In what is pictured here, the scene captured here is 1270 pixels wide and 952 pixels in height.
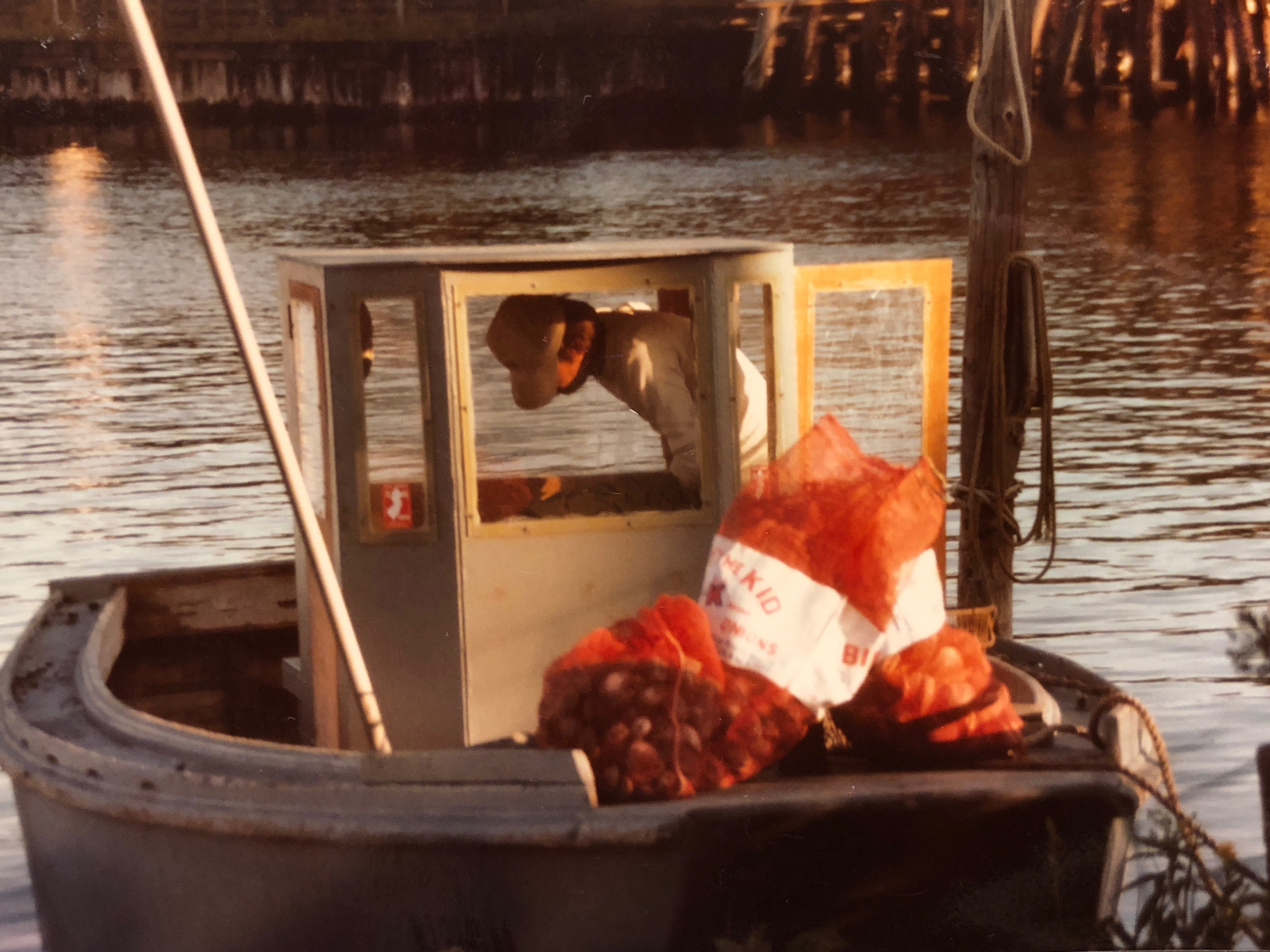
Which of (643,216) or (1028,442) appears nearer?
(1028,442)

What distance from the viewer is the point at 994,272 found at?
7.83 meters

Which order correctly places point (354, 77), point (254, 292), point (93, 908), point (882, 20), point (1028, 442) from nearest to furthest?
point (93, 908), point (1028, 442), point (254, 292), point (882, 20), point (354, 77)

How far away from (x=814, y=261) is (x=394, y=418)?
2517cm

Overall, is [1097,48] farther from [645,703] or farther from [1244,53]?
[645,703]

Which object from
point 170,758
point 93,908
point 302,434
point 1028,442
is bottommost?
point 1028,442

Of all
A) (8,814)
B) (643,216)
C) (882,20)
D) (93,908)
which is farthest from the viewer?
(882,20)

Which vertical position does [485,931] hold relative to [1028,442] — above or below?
above

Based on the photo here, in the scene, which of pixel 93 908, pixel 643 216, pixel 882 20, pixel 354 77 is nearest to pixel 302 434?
pixel 93 908

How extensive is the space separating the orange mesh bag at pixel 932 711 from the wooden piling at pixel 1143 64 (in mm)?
58408

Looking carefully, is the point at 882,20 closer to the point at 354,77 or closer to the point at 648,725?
the point at 354,77

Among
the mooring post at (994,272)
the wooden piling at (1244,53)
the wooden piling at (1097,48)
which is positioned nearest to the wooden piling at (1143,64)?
the wooden piling at (1097,48)

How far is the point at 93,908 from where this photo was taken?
19.3 ft

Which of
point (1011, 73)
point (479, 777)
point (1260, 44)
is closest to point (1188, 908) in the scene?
point (479, 777)

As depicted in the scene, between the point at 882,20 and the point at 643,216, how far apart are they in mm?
28390
